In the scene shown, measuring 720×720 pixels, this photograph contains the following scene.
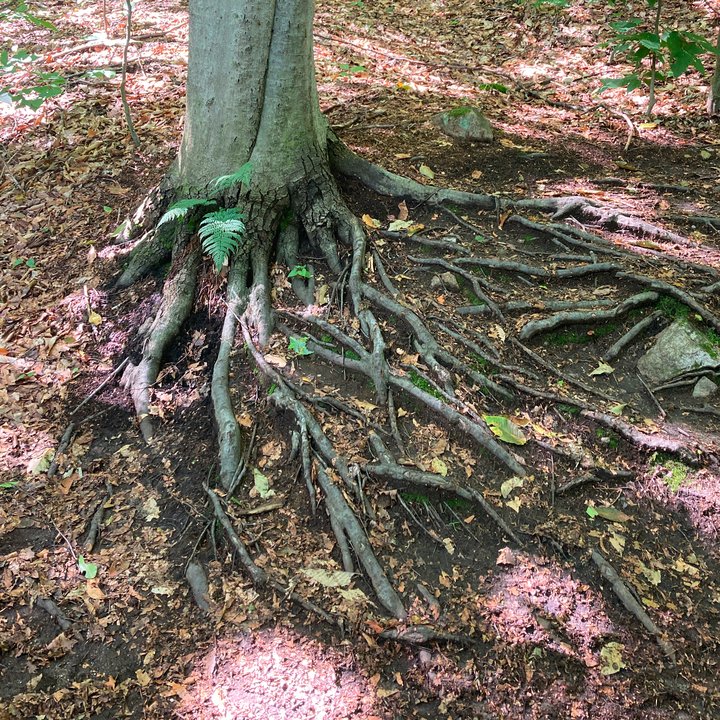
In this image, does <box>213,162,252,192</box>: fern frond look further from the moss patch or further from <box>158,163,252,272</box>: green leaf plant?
the moss patch

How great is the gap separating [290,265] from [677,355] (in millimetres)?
2420

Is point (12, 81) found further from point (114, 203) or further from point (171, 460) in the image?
point (171, 460)

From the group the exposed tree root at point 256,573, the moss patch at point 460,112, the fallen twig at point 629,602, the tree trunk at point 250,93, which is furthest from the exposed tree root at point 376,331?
the moss patch at point 460,112

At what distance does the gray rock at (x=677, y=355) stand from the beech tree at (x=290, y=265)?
18 centimetres

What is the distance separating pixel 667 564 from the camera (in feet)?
9.84

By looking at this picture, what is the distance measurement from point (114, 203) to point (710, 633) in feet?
16.1

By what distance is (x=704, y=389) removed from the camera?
364 centimetres

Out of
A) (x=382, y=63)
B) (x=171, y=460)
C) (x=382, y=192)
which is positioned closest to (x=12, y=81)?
(x=382, y=63)

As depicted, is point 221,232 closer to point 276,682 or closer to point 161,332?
point 161,332

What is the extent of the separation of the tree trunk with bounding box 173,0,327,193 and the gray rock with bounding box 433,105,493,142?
187cm

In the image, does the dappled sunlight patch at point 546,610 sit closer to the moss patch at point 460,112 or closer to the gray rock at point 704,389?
the gray rock at point 704,389

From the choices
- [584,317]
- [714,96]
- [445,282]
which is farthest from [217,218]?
[714,96]

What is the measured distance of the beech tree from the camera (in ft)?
10.9

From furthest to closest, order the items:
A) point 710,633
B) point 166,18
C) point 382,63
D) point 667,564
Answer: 1. point 166,18
2. point 382,63
3. point 667,564
4. point 710,633
